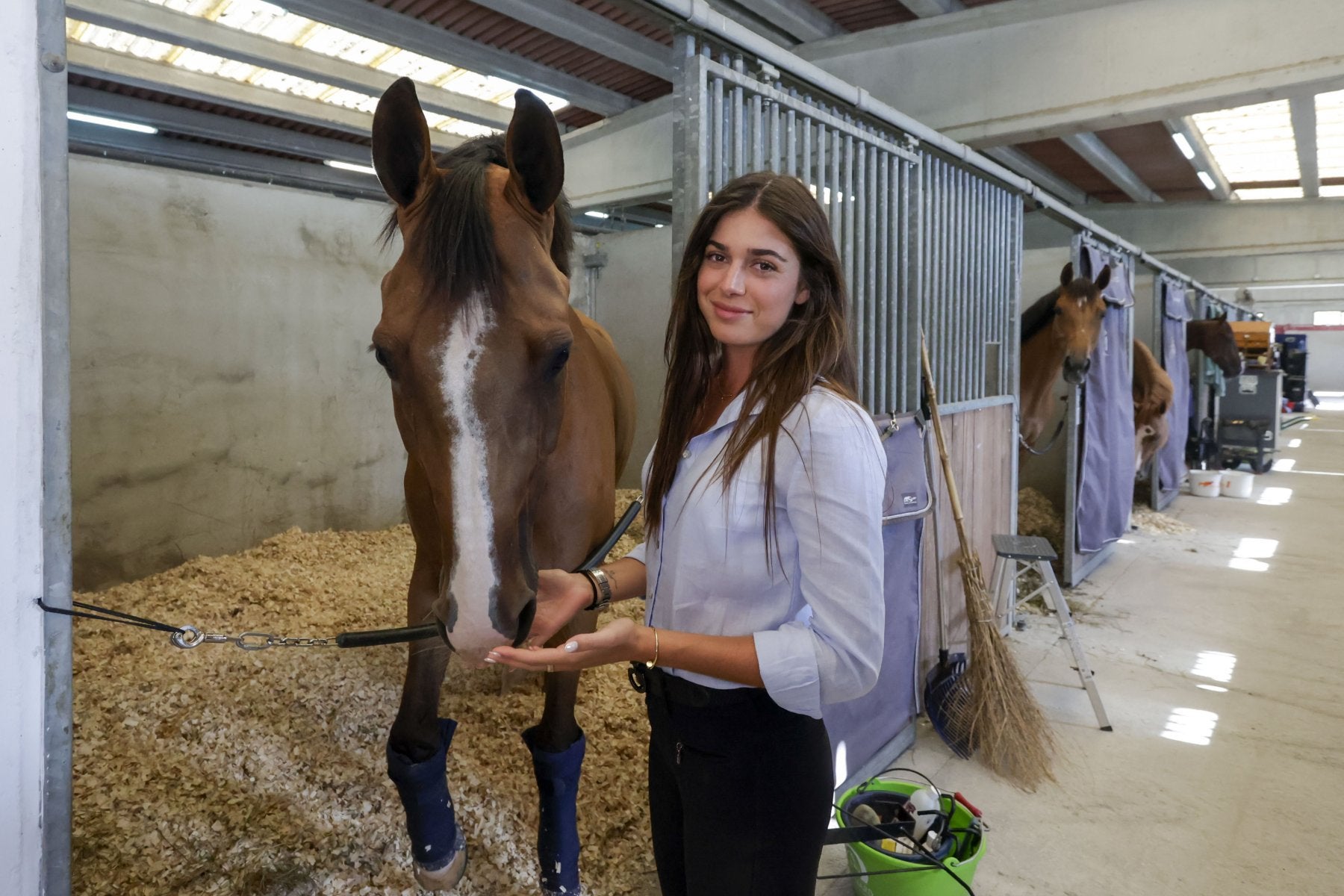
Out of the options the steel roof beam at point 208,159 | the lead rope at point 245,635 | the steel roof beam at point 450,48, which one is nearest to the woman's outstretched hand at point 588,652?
the lead rope at point 245,635

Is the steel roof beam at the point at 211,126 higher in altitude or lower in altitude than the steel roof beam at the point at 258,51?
higher

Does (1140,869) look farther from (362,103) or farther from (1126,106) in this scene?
(362,103)

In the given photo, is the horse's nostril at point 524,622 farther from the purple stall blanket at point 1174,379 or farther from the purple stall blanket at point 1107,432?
the purple stall blanket at point 1174,379

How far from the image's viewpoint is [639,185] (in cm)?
458

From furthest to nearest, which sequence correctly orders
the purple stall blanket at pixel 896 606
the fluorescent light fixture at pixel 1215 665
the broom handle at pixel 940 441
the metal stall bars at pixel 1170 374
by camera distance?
the metal stall bars at pixel 1170 374 < the fluorescent light fixture at pixel 1215 665 < the broom handle at pixel 940 441 < the purple stall blanket at pixel 896 606

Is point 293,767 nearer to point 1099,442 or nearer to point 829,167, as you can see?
point 829,167

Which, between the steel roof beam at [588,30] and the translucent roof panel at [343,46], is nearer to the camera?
the steel roof beam at [588,30]

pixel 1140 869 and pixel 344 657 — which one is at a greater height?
pixel 344 657

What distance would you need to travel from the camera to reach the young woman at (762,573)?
0.92 meters

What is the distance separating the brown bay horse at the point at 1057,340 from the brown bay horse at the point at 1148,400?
1760 millimetres

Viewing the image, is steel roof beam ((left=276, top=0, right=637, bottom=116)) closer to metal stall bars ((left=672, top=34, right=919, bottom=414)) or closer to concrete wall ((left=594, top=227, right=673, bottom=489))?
concrete wall ((left=594, top=227, right=673, bottom=489))

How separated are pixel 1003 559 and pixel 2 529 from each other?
3413 millimetres

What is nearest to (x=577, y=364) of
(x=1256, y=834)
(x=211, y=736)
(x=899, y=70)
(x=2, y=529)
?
(x=2, y=529)

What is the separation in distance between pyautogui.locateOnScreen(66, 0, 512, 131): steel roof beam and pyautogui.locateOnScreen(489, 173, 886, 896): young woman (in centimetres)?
331
